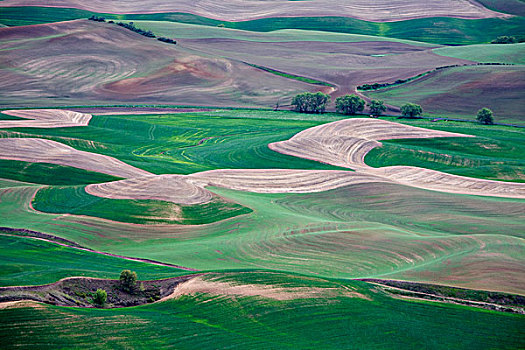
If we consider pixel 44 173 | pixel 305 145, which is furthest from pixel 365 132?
pixel 44 173

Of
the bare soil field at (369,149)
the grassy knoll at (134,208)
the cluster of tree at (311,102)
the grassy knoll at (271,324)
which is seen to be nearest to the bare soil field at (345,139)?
the bare soil field at (369,149)

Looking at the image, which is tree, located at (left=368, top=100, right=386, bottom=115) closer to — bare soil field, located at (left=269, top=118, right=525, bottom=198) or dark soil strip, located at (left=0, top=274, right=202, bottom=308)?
bare soil field, located at (left=269, top=118, right=525, bottom=198)

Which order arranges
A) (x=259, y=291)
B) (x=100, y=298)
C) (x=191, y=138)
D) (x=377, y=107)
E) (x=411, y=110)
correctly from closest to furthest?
(x=100, y=298), (x=259, y=291), (x=191, y=138), (x=411, y=110), (x=377, y=107)

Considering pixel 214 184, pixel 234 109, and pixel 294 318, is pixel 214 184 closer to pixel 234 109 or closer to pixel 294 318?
pixel 294 318

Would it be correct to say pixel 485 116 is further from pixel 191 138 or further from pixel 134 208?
pixel 134 208

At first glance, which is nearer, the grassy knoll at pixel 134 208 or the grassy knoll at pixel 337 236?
the grassy knoll at pixel 337 236

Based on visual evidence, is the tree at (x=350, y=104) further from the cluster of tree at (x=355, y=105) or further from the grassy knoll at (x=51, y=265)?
the grassy knoll at (x=51, y=265)

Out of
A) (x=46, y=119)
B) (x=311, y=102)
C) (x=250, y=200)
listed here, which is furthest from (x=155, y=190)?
(x=311, y=102)
